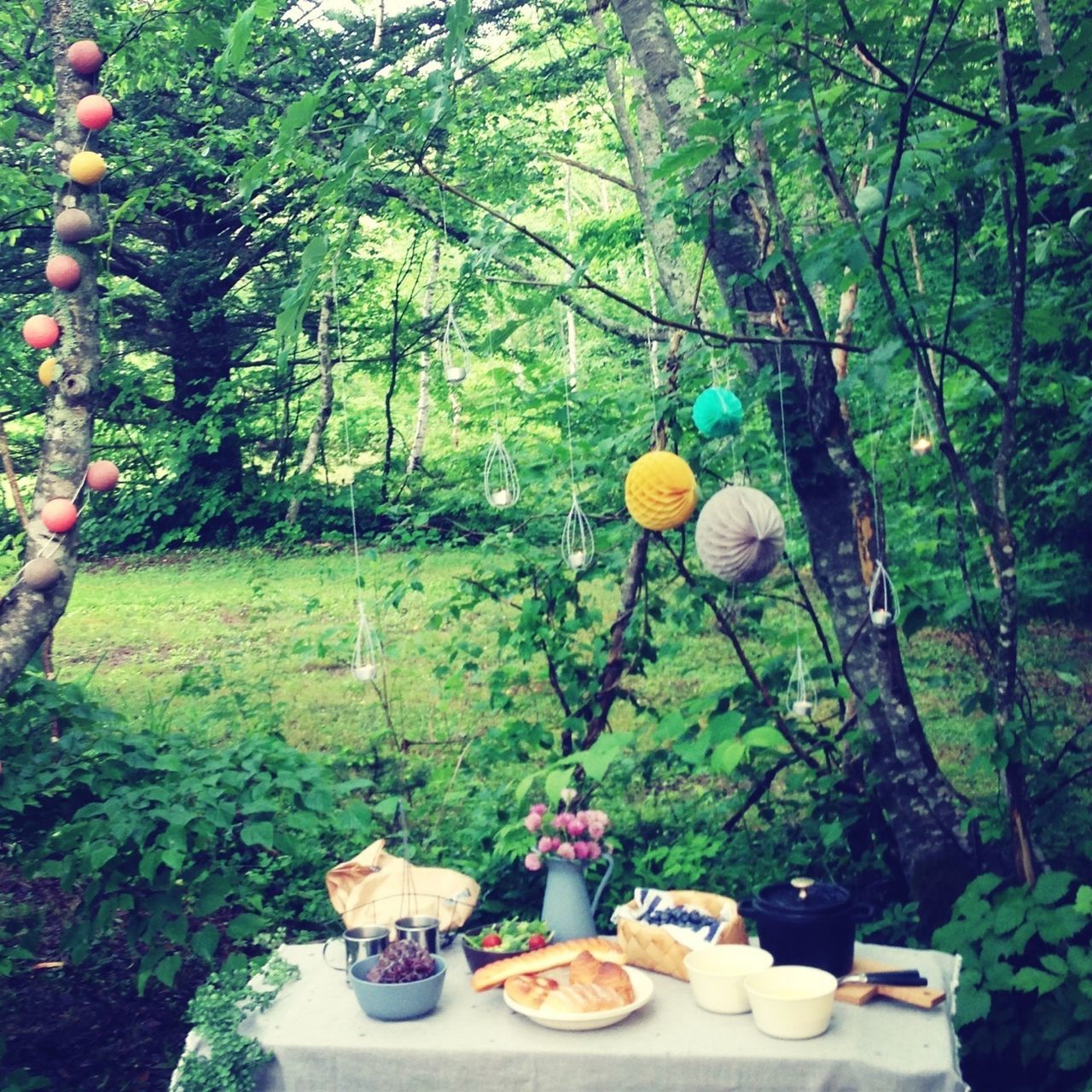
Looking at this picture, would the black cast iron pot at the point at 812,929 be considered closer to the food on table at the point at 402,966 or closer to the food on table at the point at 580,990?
the food on table at the point at 580,990

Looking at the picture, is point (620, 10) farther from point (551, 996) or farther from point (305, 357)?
point (305, 357)

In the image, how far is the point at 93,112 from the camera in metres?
2.64

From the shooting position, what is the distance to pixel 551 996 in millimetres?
1862

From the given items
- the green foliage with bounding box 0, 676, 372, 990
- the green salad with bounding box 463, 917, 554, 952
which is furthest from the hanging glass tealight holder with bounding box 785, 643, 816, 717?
the green foliage with bounding box 0, 676, 372, 990

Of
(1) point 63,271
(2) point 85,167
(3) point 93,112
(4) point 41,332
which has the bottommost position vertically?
(4) point 41,332

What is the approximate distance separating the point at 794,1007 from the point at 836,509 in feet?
5.30

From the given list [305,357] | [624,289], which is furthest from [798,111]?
[624,289]

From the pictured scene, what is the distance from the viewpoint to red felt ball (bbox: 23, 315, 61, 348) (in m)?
2.62

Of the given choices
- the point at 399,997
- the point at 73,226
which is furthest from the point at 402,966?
the point at 73,226

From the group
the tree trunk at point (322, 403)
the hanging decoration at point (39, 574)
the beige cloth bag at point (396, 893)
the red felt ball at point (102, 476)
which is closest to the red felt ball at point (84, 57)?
the red felt ball at point (102, 476)

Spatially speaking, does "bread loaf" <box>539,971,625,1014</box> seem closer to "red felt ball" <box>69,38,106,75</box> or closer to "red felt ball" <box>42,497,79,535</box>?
"red felt ball" <box>42,497,79,535</box>

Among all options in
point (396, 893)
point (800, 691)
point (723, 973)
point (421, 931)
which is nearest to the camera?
point (723, 973)

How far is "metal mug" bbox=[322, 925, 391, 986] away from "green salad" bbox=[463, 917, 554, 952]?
0.16 m

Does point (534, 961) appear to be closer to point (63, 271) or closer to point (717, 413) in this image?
point (717, 413)
